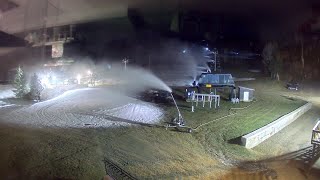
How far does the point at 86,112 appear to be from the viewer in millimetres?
21875

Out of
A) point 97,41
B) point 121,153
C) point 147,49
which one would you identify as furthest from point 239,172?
point 147,49

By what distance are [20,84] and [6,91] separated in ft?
7.76

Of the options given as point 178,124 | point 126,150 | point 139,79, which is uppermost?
point 139,79

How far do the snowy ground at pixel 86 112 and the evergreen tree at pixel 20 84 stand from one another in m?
2.60

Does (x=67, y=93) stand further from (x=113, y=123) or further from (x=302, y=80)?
(x=302, y=80)

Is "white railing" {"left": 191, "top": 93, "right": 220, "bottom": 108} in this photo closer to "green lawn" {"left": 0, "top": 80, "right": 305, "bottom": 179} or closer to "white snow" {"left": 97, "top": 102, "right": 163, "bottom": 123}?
"white snow" {"left": 97, "top": 102, "right": 163, "bottom": 123}

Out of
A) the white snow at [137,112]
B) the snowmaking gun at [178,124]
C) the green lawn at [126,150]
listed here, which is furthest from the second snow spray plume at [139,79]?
the green lawn at [126,150]

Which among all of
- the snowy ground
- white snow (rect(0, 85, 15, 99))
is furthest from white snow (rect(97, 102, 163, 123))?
white snow (rect(0, 85, 15, 99))

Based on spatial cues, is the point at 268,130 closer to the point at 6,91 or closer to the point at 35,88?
the point at 35,88

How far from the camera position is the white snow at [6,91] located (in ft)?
87.4

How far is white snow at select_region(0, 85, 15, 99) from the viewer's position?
1049 inches

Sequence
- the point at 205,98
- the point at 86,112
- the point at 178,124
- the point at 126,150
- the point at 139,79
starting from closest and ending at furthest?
the point at 126,150 → the point at 178,124 → the point at 86,112 → the point at 205,98 → the point at 139,79

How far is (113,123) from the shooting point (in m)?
19.2

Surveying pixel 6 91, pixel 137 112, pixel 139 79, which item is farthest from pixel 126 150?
pixel 139 79
